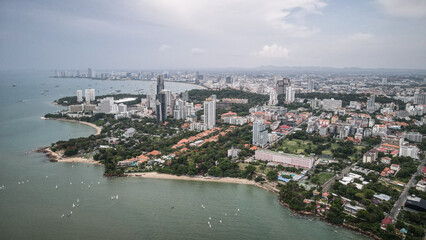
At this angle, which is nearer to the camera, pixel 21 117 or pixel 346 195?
pixel 346 195

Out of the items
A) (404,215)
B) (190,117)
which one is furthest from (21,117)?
(404,215)

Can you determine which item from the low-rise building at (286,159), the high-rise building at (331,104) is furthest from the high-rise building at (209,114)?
the high-rise building at (331,104)

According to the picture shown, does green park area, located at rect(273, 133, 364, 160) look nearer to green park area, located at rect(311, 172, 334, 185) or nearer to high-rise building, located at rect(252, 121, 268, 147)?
high-rise building, located at rect(252, 121, 268, 147)

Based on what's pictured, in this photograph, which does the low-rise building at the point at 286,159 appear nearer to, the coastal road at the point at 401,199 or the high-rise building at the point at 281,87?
the coastal road at the point at 401,199

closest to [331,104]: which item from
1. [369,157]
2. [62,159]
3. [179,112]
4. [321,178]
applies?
[179,112]

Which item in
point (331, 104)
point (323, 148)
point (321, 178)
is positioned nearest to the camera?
point (321, 178)

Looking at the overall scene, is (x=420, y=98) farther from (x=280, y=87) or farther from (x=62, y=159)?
(x=62, y=159)

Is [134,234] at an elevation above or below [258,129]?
below

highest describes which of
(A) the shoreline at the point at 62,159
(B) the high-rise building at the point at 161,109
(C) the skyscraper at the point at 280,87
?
(C) the skyscraper at the point at 280,87

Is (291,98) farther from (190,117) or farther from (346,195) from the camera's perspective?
(346,195)
